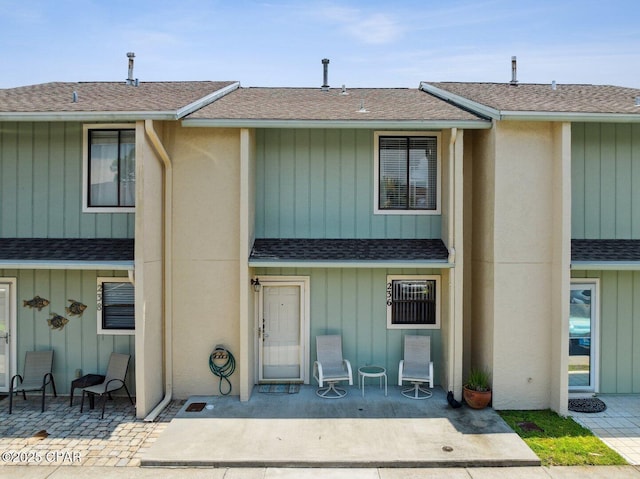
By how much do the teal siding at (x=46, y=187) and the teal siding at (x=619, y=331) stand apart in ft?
28.3

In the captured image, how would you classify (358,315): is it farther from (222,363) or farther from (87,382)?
(87,382)

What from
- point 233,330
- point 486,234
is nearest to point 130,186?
point 233,330

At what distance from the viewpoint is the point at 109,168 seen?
777 centimetres

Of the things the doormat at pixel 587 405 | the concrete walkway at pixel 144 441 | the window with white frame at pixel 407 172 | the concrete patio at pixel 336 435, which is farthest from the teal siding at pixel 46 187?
the doormat at pixel 587 405

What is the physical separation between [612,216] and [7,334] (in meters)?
11.2

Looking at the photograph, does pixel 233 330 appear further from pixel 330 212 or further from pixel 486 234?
pixel 486 234

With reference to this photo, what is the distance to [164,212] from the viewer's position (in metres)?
7.66

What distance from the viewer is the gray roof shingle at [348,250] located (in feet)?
24.7

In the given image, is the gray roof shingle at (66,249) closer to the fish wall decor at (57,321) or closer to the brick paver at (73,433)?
the fish wall decor at (57,321)

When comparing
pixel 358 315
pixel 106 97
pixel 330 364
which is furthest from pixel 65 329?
pixel 358 315

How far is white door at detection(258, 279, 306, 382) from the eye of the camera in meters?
8.36

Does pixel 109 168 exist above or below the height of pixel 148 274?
above

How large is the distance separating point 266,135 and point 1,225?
5.05 metres

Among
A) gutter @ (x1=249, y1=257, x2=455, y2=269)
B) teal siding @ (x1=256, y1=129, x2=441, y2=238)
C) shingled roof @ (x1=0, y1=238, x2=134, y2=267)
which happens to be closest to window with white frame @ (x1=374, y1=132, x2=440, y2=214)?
teal siding @ (x1=256, y1=129, x2=441, y2=238)
